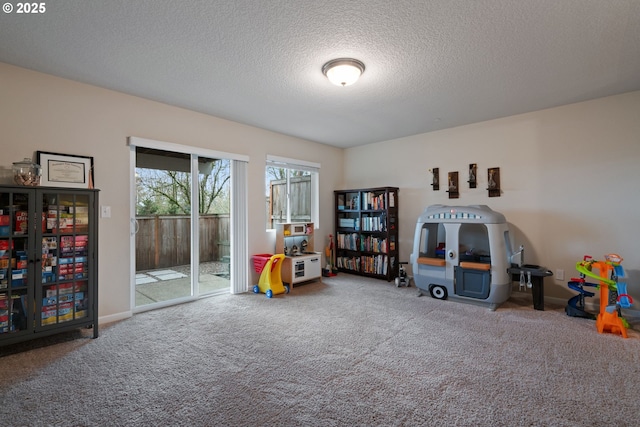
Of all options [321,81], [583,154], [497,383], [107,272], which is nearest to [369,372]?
[497,383]

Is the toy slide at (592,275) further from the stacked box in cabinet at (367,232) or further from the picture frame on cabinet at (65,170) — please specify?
the picture frame on cabinet at (65,170)

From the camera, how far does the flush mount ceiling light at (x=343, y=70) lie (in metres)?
2.59

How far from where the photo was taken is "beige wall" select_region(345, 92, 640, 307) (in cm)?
339

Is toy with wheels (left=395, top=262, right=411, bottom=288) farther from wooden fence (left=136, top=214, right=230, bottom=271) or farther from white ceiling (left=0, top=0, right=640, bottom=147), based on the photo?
wooden fence (left=136, top=214, right=230, bottom=271)

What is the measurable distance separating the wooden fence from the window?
85cm

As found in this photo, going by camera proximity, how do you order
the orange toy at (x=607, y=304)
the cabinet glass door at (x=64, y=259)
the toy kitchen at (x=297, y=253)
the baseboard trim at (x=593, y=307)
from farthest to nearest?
the toy kitchen at (x=297, y=253) → the baseboard trim at (x=593, y=307) → the orange toy at (x=607, y=304) → the cabinet glass door at (x=64, y=259)

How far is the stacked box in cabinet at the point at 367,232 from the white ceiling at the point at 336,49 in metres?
1.85

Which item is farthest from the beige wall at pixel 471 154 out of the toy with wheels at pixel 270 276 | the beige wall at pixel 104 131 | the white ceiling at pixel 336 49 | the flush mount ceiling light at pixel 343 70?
the flush mount ceiling light at pixel 343 70

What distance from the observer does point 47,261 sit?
2582 millimetres

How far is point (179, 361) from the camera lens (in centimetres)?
232

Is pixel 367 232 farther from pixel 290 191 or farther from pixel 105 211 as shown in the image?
pixel 105 211

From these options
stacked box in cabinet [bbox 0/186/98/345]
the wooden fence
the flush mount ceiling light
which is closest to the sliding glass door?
the wooden fence

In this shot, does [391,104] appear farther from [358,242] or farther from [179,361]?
[179,361]

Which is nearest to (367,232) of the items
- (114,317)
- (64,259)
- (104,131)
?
(114,317)
